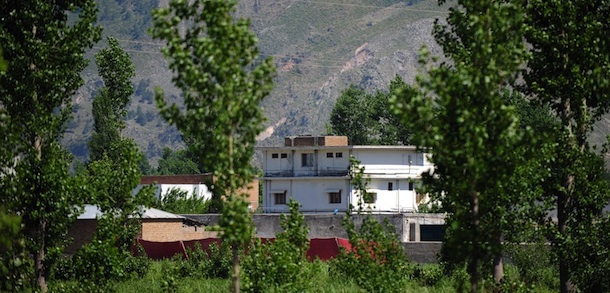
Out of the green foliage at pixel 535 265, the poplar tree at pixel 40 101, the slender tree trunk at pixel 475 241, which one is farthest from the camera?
the green foliage at pixel 535 265

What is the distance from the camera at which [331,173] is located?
114500 mm

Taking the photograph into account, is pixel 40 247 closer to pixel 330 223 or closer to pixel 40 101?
pixel 40 101

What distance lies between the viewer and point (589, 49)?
3344 centimetres

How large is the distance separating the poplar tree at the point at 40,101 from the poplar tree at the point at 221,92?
Answer: 1000 centimetres

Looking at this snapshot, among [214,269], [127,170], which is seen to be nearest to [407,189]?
[214,269]

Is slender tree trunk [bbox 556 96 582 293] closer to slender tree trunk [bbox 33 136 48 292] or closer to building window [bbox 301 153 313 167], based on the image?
slender tree trunk [bbox 33 136 48 292]

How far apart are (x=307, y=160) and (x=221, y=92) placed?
91231mm

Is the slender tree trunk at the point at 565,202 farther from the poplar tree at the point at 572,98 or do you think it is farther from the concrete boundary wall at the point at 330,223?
the concrete boundary wall at the point at 330,223

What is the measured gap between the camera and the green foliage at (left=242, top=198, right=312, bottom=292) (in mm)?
32562

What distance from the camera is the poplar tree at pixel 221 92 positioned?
2475 cm

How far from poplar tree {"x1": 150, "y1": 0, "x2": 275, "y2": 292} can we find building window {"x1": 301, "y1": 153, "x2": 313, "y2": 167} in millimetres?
89933

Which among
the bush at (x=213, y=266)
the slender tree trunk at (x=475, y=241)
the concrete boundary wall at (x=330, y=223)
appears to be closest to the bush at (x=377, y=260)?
the slender tree trunk at (x=475, y=241)

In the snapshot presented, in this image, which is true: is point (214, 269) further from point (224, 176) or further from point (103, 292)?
point (224, 176)

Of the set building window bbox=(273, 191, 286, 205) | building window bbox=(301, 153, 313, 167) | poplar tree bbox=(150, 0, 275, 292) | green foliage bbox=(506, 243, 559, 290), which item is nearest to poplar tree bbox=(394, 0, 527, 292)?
poplar tree bbox=(150, 0, 275, 292)
